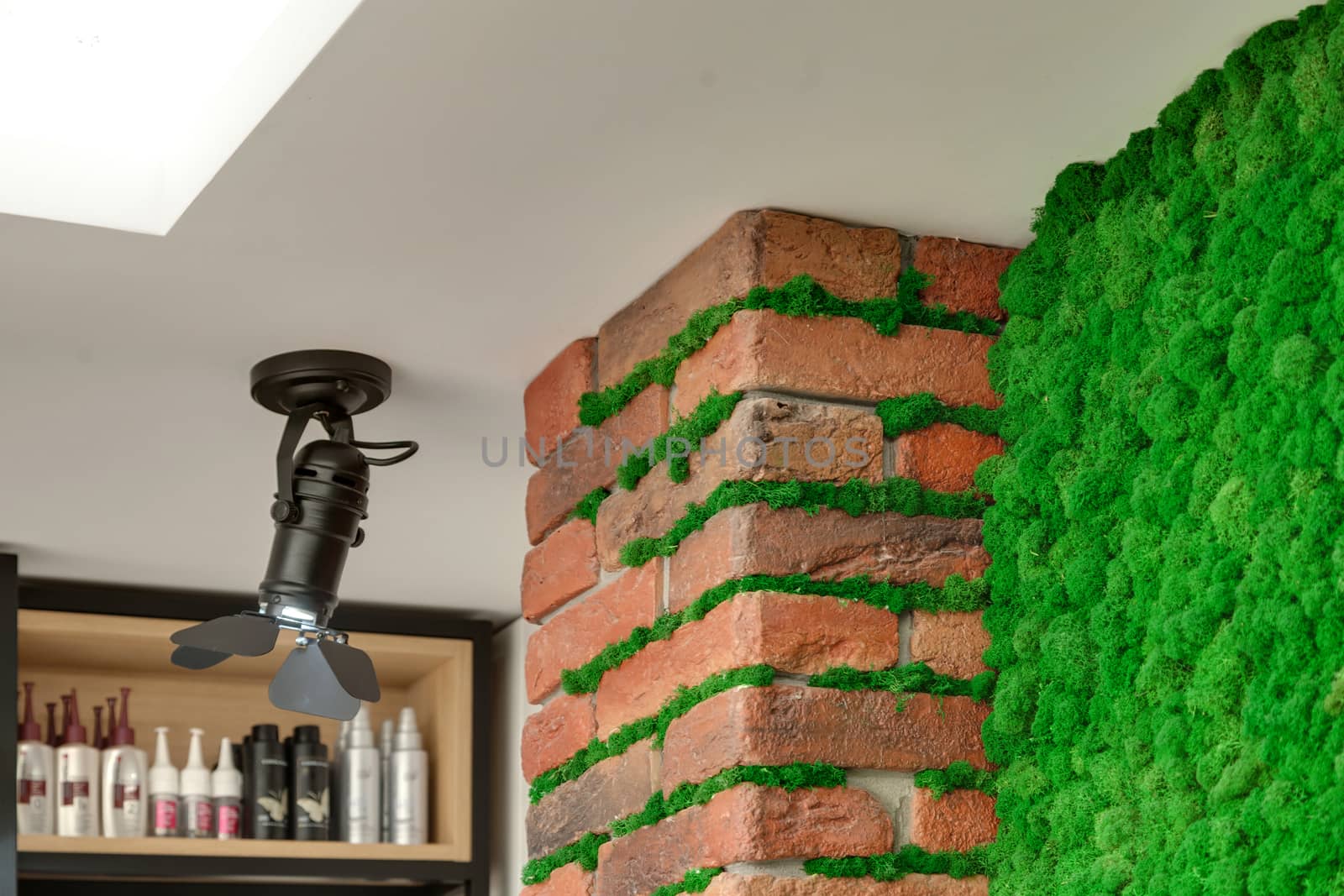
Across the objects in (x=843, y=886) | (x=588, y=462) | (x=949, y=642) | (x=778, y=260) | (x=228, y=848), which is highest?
(x=778, y=260)

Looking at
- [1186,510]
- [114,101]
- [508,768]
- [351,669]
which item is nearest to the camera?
[1186,510]

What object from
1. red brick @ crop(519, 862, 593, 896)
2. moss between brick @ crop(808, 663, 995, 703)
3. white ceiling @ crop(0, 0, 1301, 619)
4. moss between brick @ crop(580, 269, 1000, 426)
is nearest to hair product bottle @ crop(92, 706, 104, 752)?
white ceiling @ crop(0, 0, 1301, 619)

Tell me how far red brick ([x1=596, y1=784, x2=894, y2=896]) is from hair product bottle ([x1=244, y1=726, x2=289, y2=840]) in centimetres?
144

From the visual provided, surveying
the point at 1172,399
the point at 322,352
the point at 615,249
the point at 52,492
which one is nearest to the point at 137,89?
the point at 322,352

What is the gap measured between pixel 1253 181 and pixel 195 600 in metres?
1.88

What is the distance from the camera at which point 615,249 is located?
1.63 metres

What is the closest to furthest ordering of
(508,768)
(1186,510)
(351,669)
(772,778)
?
(1186,510) < (772,778) < (351,669) < (508,768)

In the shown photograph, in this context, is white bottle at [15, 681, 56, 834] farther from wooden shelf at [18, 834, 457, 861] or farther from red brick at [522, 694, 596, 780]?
red brick at [522, 694, 596, 780]

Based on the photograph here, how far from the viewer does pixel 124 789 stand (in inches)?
106

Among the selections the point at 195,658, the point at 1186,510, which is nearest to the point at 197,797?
the point at 195,658

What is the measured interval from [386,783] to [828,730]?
161 centimetres

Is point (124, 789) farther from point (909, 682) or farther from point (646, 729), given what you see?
point (909, 682)

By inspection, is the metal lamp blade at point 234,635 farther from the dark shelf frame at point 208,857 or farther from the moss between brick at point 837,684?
the dark shelf frame at point 208,857

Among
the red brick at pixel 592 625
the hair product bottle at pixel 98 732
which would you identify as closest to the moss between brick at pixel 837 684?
the red brick at pixel 592 625
